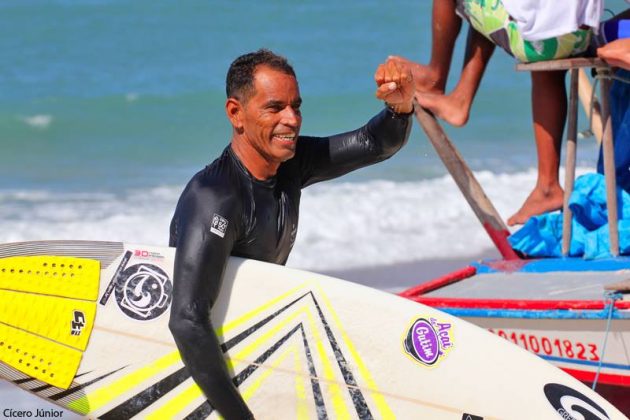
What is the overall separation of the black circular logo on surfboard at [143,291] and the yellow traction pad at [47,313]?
0.28ft

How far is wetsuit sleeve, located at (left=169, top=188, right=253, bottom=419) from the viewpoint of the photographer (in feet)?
10.4

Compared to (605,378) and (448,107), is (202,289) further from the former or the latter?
(448,107)

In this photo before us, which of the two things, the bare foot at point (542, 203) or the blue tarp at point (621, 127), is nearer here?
the blue tarp at point (621, 127)

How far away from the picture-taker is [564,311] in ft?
Answer: 14.9

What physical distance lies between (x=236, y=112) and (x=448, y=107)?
2.39m

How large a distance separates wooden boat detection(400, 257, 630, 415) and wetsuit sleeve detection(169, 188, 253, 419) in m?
1.71

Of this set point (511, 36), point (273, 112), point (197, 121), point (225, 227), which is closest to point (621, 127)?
point (511, 36)

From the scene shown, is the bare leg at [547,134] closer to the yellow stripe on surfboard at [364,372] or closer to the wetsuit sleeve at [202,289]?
the yellow stripe on surfboard at [364,372]

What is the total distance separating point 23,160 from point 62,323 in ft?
37.1

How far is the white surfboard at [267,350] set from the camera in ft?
11.3

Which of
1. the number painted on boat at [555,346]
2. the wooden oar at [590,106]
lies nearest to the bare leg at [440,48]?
the wooden oar at [590,106]

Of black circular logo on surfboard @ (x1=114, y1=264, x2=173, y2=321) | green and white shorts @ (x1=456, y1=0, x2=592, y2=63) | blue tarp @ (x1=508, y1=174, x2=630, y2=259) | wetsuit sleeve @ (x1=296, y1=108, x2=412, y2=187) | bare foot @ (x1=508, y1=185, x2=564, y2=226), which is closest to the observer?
black circular logo on surfboard @ (x1=114, y1=264, x2=173, y2=321)

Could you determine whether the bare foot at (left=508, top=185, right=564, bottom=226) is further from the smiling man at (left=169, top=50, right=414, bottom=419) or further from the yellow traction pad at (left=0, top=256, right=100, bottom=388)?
the yellow traction pad at (left=0, top=256, right=100, bottom=388)

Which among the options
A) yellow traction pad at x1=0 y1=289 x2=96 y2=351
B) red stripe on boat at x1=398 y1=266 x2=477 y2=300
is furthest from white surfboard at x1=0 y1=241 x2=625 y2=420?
red stripe on boat at x1=398 y1=266 x2=477 y2=300
